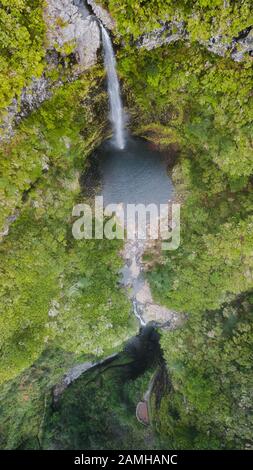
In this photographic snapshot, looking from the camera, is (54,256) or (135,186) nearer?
(54,256)

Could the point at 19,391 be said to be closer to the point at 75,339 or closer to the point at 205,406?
the point at 75,339

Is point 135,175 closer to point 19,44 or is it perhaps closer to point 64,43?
point 64,43

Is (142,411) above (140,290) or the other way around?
the other way around

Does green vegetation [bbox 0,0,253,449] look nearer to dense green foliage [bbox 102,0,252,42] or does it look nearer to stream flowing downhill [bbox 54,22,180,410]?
dense green foliage [bbox 102,0,252,42]

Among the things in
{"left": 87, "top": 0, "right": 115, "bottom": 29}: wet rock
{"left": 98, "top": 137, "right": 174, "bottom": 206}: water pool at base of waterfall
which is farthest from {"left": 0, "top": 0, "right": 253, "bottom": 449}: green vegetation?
{"left": 98, "top": 137, "right": 174, "bottom": 206}: water pool at base of waterfall

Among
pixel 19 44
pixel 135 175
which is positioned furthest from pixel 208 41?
pixel 135 175

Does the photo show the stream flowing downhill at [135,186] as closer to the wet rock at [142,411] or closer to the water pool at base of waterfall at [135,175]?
the water pool at base of waterfall at [135,175]

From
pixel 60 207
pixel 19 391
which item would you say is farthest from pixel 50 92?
pixel 19 391

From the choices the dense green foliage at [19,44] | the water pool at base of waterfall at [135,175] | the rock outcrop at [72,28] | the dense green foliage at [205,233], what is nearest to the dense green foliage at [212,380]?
the dense green foliage at [205,233]
